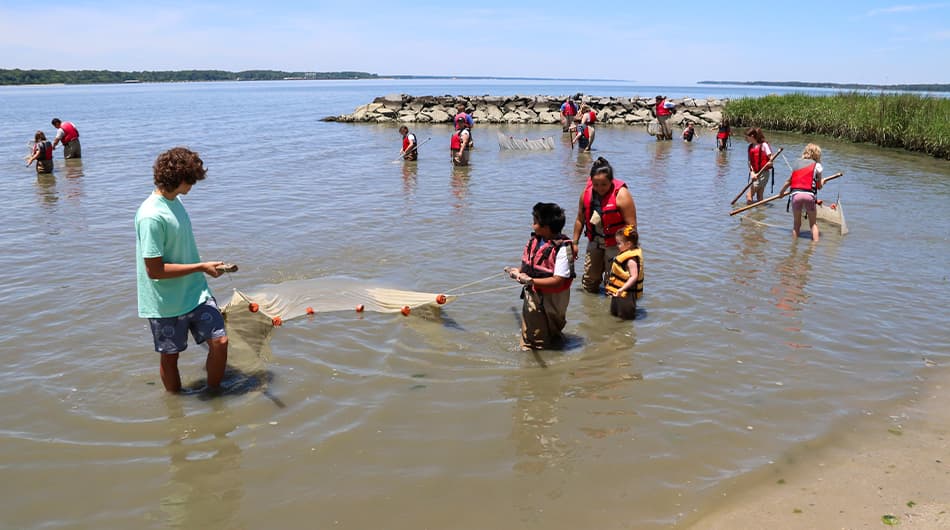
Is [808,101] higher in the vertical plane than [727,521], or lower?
higher

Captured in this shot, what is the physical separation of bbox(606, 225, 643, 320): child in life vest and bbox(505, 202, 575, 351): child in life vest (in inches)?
40.4

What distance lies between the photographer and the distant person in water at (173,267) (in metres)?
4.69

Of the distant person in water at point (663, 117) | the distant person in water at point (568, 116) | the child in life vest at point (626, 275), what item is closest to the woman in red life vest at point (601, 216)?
the child in life vest at point (626, 275)

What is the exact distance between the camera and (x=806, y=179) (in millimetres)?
11156

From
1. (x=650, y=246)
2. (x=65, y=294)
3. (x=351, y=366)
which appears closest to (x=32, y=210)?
(x=65, y=294)

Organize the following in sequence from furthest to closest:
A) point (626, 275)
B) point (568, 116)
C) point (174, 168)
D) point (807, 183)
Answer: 1. point (568, 116)
2. point (807, 183)
3. point (626, 275)
4. point (174, 168)

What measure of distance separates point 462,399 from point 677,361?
221 cm

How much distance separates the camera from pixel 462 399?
5.61 meters

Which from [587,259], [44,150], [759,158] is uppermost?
[759,158]

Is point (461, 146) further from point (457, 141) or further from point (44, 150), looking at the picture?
point (44, 150)

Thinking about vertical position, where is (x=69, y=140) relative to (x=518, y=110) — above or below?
below

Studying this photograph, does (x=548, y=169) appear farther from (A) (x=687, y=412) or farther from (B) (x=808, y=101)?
(B) (x=808, y=101)

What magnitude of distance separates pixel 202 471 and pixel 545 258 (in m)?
3.36

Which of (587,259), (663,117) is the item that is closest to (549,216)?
(587,259)
